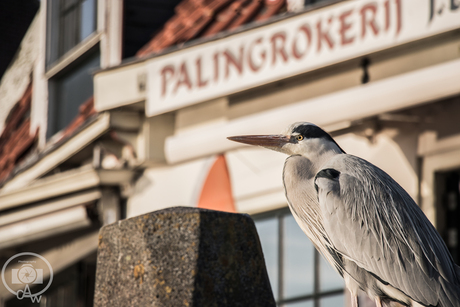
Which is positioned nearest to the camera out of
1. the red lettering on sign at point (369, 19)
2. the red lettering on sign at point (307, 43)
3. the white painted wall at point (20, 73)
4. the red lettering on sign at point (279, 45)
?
the red lettering on sign at point (369, 19)

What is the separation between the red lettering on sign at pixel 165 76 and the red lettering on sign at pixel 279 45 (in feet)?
2.64

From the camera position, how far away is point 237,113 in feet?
20.7

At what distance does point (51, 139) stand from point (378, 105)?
476cm

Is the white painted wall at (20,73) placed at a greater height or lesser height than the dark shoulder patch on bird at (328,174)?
greater

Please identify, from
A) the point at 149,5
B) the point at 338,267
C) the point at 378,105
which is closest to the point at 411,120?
the point at 378,105

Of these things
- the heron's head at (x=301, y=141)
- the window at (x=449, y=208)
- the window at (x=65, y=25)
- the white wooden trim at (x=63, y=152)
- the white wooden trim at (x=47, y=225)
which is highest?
the window at (x=65, y=25)

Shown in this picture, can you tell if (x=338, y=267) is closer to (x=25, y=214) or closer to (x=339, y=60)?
(x=339, y=60)

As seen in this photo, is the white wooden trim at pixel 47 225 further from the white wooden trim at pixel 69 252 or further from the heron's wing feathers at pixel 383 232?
the heron's wing feathers at pixel 383 232

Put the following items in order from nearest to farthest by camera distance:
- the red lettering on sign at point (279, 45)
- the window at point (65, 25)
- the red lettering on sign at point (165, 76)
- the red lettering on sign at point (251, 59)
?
the red lettering on sign at point (279, 45)
the red lettering on sign at point (251, 59)
the red lettering on sign at point (165, 76)
the window at point (65, 25)

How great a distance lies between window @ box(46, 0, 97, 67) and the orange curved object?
284 cm

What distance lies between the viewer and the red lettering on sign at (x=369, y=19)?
192 inches

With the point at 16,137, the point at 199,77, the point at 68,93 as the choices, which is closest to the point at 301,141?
the point at 199,77

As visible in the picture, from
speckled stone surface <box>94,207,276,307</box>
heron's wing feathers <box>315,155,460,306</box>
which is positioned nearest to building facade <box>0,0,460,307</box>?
heron's wing feathers <box>315,155,460,306</box>

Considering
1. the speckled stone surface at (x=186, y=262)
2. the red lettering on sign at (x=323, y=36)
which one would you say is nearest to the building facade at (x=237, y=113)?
the red lettering on sign at (x=323, y=36)
